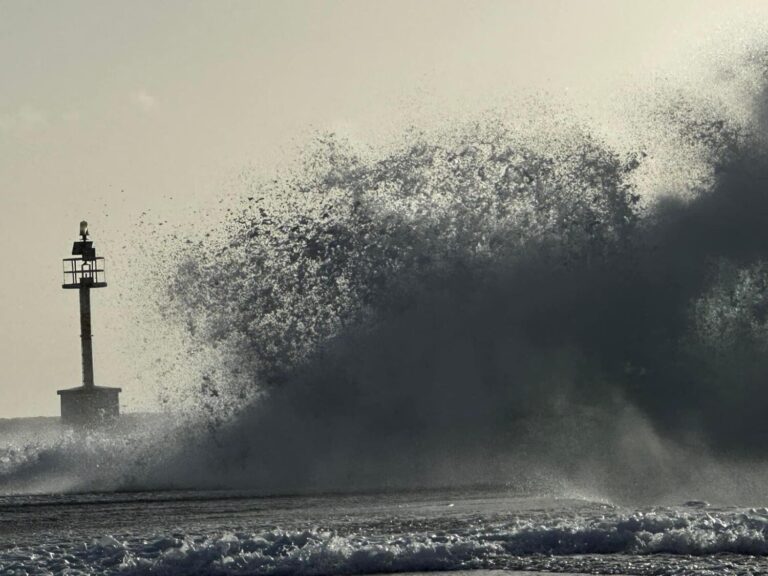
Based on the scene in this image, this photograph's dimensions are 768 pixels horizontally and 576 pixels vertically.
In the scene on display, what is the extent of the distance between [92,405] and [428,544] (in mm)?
30766

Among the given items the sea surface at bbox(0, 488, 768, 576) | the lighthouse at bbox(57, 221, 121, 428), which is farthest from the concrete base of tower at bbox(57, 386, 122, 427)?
the sea surface at bbox(0, 488, 768, 576)

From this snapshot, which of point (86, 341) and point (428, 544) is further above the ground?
point (86, 341)

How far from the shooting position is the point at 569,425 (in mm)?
24719

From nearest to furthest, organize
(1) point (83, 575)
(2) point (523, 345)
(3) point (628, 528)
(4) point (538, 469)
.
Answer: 1. (1) point (83, 575)
2. (3) point (628, 528)
3. (4) point (538, 469)
4. (2) point (523, 345)

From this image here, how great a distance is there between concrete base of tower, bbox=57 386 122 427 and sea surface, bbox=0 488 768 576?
88.1ft

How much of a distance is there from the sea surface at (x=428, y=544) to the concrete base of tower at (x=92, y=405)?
26863 mm

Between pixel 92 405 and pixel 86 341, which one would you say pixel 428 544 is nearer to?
pixel 86 341

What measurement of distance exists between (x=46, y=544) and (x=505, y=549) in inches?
171

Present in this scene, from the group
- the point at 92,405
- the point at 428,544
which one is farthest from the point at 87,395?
the point at 428,544

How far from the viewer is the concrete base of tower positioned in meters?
44.3

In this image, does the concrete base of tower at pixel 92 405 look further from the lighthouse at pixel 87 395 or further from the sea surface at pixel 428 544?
the sea surface at pixel 428 544

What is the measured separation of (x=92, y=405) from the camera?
44.3m

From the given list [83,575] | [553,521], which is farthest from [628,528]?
[83,575]

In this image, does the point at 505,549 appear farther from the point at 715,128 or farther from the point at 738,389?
the point at 715,128
